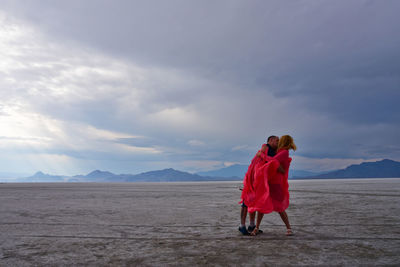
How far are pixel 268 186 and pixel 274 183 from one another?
0.54 ft

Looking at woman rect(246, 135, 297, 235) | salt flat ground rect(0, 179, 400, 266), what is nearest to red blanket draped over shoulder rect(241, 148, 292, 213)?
woman rect(246, 135, 297, 235)

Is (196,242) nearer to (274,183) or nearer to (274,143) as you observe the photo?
(274,183)

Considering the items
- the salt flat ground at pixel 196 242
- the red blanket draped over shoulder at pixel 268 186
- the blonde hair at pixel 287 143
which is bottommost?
the salt flat ground at pixel 196 242

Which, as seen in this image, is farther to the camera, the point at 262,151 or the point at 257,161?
the point at 257,161

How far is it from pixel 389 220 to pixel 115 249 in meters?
6.19

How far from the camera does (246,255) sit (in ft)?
13.6

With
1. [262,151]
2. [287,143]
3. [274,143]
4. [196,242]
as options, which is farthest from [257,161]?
[196,242]

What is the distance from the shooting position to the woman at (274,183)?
541cm

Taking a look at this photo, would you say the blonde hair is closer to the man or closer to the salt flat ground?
the man

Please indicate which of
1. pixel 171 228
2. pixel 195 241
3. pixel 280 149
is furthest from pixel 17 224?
pixel 280 149

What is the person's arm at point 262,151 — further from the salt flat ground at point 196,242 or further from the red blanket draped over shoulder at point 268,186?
the salt flat ground at point 196,242

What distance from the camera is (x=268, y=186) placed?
5449 millimetres

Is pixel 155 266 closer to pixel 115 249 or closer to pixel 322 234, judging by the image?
pixel 115 249

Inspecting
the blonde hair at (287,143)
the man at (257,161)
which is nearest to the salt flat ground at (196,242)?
the man at (257,161)
